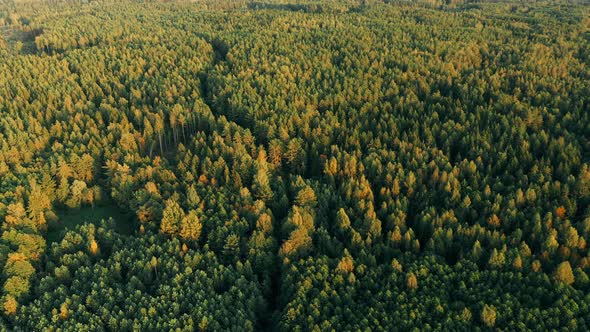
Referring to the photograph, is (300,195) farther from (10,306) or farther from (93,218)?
(10,306)

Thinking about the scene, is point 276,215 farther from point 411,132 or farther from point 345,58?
point 345,58

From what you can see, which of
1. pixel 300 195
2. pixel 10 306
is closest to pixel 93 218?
pixel 10 306

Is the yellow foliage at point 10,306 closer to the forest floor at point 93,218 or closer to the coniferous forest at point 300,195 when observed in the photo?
the coniferous forest at point 300,195

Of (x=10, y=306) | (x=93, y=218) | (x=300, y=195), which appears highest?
(x=300, y=195)

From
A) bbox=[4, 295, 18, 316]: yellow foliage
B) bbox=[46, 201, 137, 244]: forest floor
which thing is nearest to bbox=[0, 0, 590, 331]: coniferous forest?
bbox=[4, 295, 18, 316]: yellow foliage

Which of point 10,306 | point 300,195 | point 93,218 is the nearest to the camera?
point 10,306

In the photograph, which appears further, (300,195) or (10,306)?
(300,195)

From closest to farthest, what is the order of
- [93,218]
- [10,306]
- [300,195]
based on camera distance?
[10,306] < [300,195] < [93,218]
